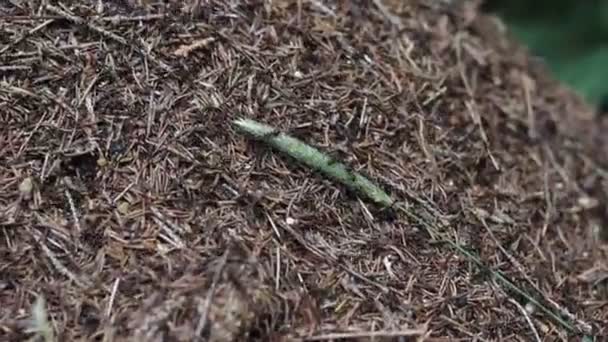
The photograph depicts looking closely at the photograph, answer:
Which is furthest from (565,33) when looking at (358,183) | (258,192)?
(258,192)

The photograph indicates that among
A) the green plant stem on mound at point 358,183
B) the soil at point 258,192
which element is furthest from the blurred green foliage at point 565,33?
the green plant stem on mound at point 358,183

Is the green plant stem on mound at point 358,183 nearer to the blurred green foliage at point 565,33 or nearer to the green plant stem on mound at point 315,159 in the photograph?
the green plant stem on mound at point 315,159

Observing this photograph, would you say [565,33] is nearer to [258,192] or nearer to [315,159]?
[315,159]

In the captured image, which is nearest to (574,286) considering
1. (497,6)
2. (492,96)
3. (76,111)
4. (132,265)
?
(492,96)

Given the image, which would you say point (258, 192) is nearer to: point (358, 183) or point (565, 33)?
point (358, 183)

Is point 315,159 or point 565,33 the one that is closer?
point 315,159

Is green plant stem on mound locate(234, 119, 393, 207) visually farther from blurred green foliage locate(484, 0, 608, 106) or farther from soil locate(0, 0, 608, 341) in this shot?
blurred green foliage locate(484, 0, 608, 106)

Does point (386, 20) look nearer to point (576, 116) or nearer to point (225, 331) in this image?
point (576, 116)
